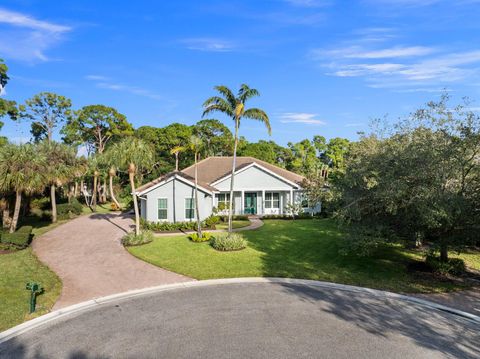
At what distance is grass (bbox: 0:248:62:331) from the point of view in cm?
1086

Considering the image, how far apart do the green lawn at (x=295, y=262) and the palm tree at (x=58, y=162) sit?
11.9 meters

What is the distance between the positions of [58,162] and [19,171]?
7.37 meters

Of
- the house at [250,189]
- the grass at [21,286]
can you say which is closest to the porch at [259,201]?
the house at [250,189]

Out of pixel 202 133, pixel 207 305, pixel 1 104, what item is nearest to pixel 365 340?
pixel 207 305

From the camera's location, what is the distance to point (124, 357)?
8.31m

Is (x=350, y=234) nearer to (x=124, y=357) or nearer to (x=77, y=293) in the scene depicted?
(x=124, y=357)

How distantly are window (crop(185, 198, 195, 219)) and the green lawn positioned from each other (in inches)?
216

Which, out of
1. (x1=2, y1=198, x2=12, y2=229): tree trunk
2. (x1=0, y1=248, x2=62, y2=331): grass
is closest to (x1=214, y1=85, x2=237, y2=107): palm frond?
(x1=0, y1=248, x2=62, y2=331): grass

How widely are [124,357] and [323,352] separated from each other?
5.01 m

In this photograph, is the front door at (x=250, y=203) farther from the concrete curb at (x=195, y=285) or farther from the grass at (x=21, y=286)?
the concrete curb at (x=195, y=285)

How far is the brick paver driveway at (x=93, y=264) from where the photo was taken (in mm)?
13445

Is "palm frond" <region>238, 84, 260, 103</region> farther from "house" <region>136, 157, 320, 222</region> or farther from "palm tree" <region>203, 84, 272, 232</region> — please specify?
"house" <region>136, 157, 320, 222</region>

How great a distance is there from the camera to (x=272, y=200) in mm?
34969

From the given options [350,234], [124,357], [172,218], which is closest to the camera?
[124,357]
